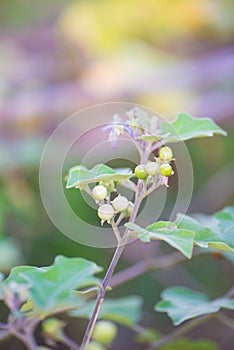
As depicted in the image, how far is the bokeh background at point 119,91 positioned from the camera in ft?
4.94

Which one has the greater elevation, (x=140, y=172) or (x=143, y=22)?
(x=143, y=22)

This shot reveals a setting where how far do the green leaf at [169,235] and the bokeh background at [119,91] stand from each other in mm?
692

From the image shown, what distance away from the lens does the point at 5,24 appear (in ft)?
8.57

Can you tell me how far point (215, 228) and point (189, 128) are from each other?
0.38ft

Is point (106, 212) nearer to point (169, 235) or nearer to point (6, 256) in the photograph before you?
point (169, 235)

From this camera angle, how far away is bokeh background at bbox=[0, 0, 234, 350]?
1.51 m

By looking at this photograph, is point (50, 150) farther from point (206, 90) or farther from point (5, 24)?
point (5, 24)

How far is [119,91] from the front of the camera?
1862 mm

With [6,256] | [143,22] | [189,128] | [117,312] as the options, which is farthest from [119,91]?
[189,128]

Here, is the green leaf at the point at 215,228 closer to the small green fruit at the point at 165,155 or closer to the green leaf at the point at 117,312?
the small green fruit at the point at 165,155

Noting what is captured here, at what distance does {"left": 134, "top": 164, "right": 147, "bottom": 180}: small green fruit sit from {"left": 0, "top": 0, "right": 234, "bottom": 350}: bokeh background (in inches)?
26.9

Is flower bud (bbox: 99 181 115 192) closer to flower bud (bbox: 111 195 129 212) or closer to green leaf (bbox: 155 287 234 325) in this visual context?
flower bud (bbox: 111 195 129 212)

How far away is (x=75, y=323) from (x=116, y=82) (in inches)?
31.2

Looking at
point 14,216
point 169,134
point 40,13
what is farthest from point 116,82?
point 169,134
